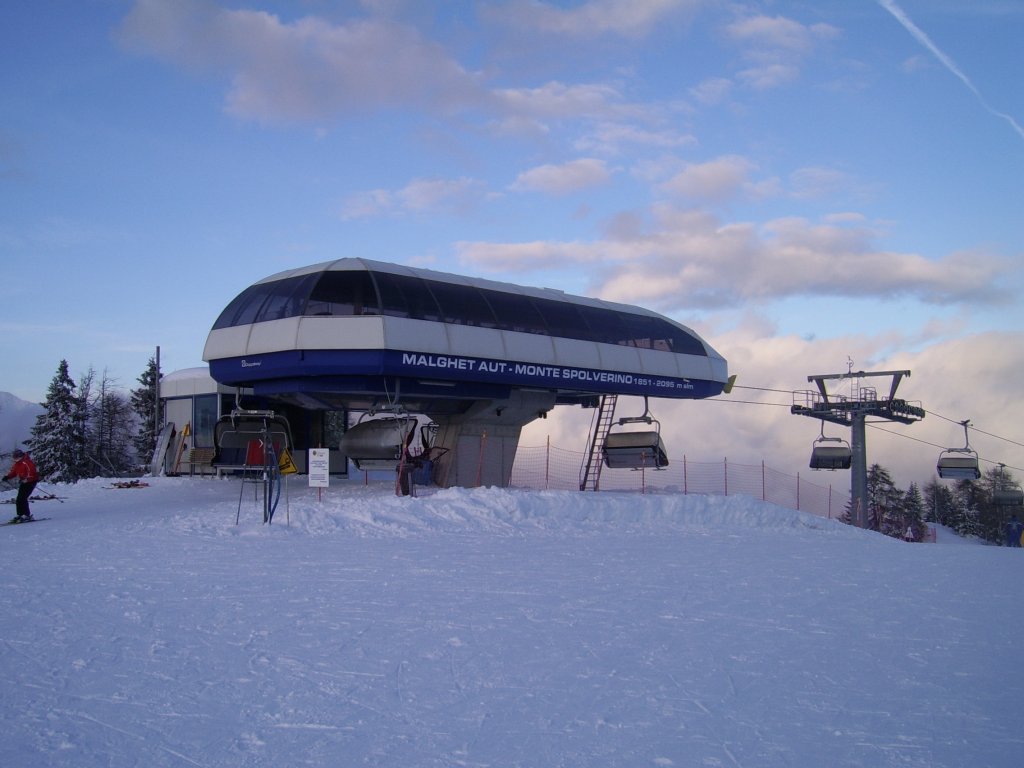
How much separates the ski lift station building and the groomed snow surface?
596 centimetres

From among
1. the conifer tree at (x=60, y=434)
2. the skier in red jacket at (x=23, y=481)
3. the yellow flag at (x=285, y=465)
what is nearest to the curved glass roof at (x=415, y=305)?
the yellow flag at (x=285, y=465)

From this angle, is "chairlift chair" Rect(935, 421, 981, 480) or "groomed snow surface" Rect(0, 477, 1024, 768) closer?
"groomed snow surface" Rect(0, 477, 1024, 768)

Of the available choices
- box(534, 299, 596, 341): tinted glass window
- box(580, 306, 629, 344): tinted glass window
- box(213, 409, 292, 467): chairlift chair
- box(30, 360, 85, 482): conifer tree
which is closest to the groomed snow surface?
box(213, 409, 292, 467): chairlift chair

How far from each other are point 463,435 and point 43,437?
3592cm

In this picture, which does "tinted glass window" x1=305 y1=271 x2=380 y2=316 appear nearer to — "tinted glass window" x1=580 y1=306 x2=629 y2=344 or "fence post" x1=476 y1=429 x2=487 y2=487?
"fence post" x1=476 y1=429 x2=487 y2=487

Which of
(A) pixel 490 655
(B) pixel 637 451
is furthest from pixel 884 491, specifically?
(A) pixel 490 655

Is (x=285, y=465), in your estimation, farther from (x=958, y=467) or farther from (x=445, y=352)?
(x=958, y=467)

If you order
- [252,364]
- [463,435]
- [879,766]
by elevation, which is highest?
[252,364]

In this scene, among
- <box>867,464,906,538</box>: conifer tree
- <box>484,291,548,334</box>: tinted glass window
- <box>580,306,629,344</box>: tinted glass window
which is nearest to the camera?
<box>484,291,548,334</box>: tinted glass window

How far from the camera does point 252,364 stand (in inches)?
802

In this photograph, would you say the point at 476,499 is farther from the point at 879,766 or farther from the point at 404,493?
the point at 879,766

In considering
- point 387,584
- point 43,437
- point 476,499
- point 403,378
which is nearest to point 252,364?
point 403,378

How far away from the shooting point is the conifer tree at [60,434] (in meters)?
48.7

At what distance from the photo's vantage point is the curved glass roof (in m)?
20.2
